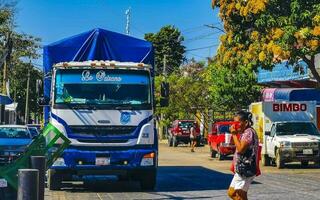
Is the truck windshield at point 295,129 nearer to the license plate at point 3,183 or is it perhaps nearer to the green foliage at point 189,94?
the license plate at point 3,183

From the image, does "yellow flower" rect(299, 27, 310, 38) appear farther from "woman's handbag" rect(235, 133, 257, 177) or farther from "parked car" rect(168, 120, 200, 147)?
"parked car" rect(168, 120, 200, 147)

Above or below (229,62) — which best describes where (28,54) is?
above

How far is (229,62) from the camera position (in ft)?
Answer: 83.3

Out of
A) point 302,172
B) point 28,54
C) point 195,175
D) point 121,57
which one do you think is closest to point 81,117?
point 121,57

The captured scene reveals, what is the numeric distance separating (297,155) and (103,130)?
1128cm

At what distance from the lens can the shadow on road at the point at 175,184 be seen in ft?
55.7

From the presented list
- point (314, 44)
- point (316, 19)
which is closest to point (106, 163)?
point (316, 19)

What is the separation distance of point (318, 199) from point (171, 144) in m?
38.5

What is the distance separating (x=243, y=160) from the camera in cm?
1034

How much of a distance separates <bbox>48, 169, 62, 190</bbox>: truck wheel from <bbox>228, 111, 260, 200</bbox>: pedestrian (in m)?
6.72

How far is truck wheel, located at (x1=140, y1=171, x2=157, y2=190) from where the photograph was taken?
16337 mm

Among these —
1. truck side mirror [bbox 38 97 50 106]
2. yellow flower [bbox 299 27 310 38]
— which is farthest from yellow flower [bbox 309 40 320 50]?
truck side mirror [bbox 38 97 50 106]

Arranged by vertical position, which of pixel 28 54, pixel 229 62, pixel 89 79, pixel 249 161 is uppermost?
pixel 28 54

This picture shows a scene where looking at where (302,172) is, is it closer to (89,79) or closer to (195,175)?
(195,175)
